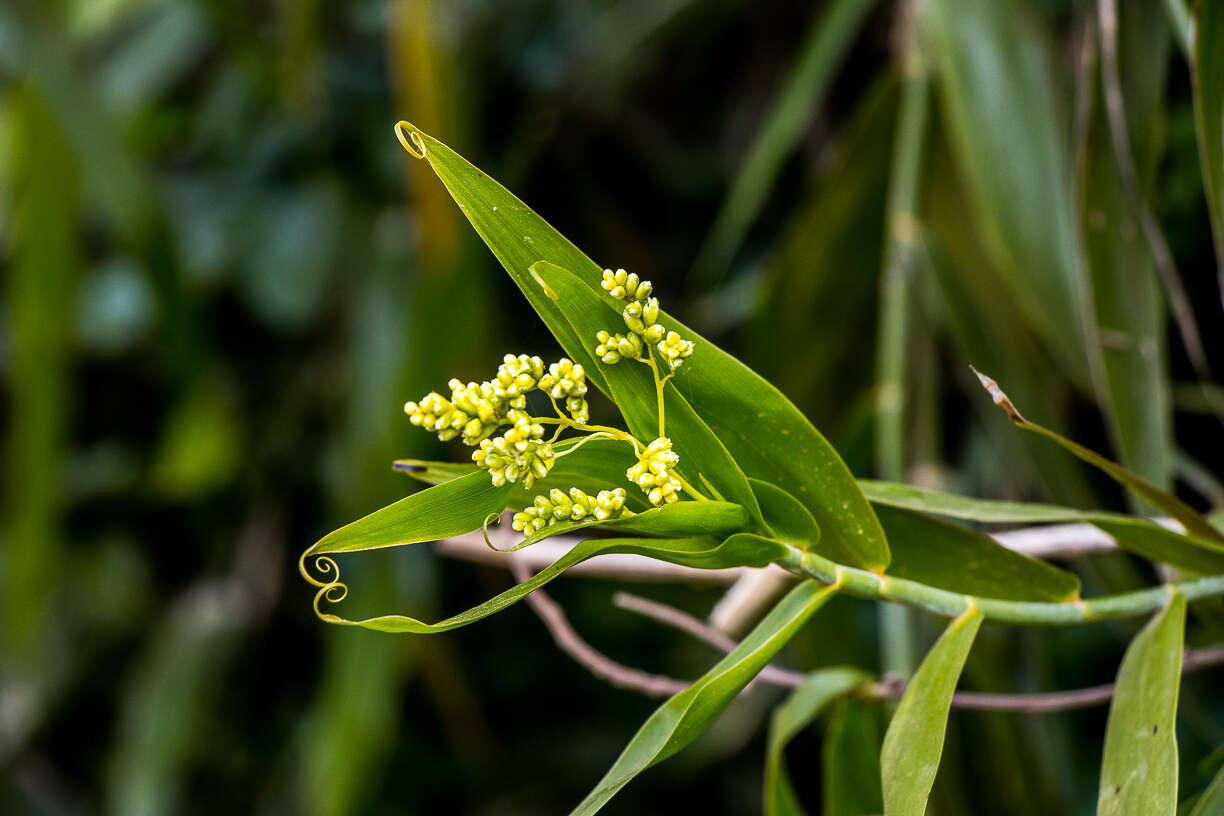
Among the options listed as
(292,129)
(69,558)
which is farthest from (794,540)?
(69,558)

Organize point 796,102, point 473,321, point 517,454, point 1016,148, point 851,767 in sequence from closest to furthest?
point 517,454
point 851,767
point 1016,148
point 796,102
point 473,321

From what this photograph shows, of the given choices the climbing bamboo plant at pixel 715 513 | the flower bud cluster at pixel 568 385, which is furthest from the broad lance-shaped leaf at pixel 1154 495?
the flower bud cluster at pixel 568 385

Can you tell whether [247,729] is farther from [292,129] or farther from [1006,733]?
[1006,733]

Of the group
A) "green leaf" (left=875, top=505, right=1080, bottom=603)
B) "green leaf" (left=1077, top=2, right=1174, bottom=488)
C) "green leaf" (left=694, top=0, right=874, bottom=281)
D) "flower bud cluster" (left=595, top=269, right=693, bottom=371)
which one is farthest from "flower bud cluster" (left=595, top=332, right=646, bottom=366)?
"green leaf" (left=694, top=0, right=874, bottom=281)

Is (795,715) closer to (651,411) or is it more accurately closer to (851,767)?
(851,767)

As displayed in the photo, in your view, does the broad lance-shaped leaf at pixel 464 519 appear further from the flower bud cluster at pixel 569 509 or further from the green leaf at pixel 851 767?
the green leaf at pixel 851 767

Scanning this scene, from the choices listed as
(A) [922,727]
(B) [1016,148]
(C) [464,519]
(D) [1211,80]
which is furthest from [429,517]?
(B) [1016,148]
